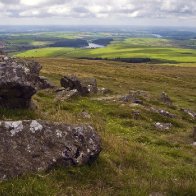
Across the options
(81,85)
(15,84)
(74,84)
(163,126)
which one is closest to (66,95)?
(81,85)

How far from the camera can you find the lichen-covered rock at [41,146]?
1151 centimetres

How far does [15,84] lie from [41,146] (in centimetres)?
505

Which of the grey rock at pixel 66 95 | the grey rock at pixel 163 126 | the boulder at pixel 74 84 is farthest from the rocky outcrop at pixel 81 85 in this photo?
the grey rock at pixel 163 126

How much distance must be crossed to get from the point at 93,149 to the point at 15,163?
3.06m

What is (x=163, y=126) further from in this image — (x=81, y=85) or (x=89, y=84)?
(x=89, y=84)

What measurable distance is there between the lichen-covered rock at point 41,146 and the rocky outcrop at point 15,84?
4108 millimetres

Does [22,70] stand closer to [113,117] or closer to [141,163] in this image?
[141,163]

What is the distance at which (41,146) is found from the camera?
485 inches

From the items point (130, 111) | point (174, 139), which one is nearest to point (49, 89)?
point (130, 111)

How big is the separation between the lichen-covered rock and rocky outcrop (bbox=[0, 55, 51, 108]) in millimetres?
4108

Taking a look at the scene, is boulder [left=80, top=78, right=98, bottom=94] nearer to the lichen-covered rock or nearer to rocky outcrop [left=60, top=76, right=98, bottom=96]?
rocky outcrop [left=60, top=76, right=98, bottom=96]

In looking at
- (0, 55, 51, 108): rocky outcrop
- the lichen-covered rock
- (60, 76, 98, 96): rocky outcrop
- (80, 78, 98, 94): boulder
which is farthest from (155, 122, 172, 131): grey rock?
the lichen-covered rock

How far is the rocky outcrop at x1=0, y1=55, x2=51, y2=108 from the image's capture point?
16281mm

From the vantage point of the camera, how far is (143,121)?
2916 cm
